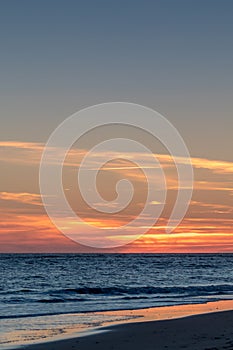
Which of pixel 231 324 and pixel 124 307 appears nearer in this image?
pixel 231 324

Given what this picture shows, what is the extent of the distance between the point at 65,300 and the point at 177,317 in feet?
42.5

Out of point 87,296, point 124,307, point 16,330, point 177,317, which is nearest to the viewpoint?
point 16,330

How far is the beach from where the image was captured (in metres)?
18.8

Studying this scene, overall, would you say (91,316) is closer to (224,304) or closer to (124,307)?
(124,307)

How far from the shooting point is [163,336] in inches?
831

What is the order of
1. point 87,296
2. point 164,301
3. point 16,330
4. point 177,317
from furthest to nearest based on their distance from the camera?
1. point 87,296
2. point 164,301
3. point 177,317
4. point 16,330

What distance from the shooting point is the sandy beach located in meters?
18.8

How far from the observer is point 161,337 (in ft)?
68.5

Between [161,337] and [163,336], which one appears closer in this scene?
[161,337]

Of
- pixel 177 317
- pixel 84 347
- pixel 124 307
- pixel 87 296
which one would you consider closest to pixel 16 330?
pixel 84 347

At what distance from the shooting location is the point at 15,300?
38438 mm

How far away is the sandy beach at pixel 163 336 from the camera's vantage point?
18844 millimetres

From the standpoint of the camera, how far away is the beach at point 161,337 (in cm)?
1881

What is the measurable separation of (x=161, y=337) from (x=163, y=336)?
25 cm
